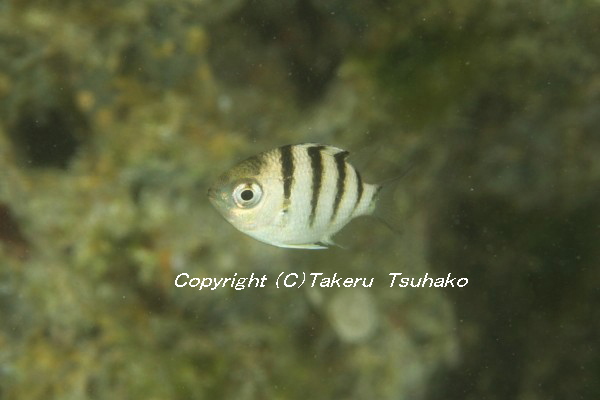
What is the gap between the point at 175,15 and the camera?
4566 mm

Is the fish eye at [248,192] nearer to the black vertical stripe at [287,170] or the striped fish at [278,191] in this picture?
the striped fish at [278,191]

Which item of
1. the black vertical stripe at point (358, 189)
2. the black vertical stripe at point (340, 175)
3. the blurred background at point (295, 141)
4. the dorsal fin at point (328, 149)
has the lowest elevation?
the blurred background at point (295, 141)

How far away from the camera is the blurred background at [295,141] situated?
4.09 metres

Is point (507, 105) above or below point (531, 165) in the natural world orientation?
above

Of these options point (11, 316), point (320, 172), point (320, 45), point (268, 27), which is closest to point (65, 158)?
point (11, 316)

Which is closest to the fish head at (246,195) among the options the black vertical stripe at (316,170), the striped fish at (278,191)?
the striped fish at (278,191)

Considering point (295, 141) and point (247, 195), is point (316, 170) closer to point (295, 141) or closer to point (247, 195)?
point (247, 195)

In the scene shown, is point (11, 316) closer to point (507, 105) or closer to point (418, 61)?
point (418, 61)

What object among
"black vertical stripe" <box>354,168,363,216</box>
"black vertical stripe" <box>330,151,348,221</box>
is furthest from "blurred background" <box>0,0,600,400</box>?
"black vertical stripe" <box>330,151,348,221</box>

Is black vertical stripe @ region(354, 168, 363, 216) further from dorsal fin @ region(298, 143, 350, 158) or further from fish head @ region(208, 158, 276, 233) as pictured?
fish head @ region(208, 158, 276, 233)

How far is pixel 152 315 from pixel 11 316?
1.21m

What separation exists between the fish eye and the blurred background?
6.99ft

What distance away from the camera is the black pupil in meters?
1.91

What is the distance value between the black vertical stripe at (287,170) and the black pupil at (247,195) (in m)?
0.14
